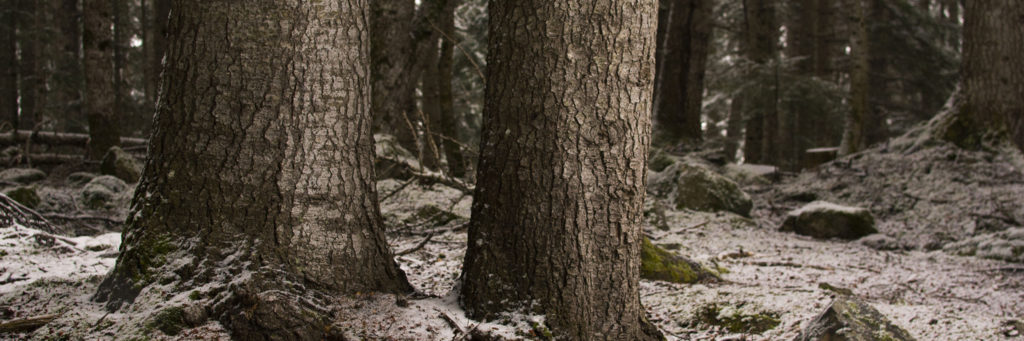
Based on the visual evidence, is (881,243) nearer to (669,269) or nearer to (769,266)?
(769,266)

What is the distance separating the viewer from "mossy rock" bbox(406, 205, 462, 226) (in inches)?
225

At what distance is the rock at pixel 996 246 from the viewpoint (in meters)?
5.52

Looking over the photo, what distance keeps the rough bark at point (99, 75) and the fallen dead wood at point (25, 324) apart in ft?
26.1

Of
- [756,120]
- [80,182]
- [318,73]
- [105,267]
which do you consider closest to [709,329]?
[318,73]

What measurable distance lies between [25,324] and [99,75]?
824 centimetres

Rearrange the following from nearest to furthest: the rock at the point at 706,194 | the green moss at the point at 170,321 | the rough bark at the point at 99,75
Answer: the green moss at the point at 170,321 → the rock at the point at 706,194 → the rough bark at the point at 99,75

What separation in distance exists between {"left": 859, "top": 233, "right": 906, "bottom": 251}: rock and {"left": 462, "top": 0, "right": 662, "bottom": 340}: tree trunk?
199 inches

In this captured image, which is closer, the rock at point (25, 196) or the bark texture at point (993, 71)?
the rock at point (25, 196)

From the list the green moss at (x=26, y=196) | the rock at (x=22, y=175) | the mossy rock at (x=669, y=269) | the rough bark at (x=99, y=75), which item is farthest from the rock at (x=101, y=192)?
the mossy rock at (x=669, y=269)

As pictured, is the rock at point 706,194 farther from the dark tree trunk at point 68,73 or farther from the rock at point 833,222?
the dark tree trunk at point 68,73

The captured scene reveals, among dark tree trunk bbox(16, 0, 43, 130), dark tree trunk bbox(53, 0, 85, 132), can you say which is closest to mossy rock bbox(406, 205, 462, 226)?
dark tree trunk bbox(53, 0, 85, 132)

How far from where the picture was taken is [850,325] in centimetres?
282

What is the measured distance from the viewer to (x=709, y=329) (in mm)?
3326

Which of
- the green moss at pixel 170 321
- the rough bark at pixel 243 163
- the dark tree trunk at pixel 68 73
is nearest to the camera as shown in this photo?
the green moss at pixel 170 321
